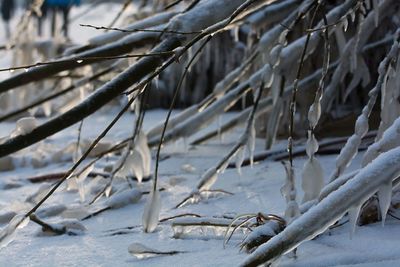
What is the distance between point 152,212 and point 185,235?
2.6 inches

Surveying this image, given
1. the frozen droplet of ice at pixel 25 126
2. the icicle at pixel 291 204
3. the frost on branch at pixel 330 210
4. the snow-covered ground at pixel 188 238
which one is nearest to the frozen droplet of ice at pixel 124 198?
the snow-covered ground at pixel 188 238

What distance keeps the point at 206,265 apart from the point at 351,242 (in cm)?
21

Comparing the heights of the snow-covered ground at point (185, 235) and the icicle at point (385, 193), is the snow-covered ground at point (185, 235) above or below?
below

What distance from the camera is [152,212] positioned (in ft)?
3.62

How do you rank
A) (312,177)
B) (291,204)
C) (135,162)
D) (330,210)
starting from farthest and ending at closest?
(135,162) < (312,177) < (291,204) < (330,210)

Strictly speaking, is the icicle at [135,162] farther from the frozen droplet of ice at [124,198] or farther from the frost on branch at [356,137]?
the frost on branch at [356,137]

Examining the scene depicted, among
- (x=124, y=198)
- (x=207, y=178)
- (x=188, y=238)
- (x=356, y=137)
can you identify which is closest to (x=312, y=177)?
(x=356, y=137)

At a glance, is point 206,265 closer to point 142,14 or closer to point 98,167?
point 98,167

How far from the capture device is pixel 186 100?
366 centimetres

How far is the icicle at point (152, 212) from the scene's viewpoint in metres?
1.09

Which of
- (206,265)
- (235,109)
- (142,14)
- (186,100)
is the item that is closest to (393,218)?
(206,265)

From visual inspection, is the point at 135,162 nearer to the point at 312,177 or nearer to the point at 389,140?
the point at 312,177

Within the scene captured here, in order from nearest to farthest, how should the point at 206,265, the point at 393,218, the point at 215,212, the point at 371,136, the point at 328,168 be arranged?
the point at 206,265 < the point at 393,218 < the point at 215,212 < the point at 328,168 < the point at 371,136

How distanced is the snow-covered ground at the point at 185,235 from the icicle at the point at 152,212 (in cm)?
2
